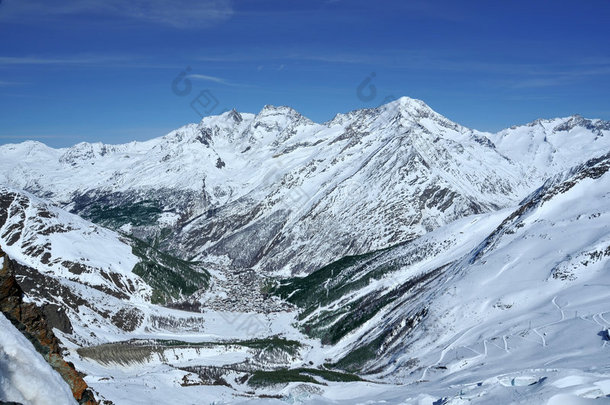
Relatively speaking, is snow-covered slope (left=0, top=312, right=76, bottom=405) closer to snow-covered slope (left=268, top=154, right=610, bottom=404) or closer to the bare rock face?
the bare rock face

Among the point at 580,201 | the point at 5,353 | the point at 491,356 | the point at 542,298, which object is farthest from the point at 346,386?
the point at 580,201

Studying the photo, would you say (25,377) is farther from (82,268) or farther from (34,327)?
(82,268)

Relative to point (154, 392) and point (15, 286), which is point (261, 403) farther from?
point (15, 286)

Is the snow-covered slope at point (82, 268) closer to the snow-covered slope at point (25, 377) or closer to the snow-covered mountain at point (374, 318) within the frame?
the snow-covered mountain at point (374, 318)

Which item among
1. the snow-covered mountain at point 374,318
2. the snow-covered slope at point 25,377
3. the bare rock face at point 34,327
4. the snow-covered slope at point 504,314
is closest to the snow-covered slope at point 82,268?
the snow-covered mountain at point 374,318

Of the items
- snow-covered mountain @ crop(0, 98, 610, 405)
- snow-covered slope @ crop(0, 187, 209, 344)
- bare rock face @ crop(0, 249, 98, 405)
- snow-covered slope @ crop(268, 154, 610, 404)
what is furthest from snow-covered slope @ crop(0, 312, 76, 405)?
snow-covered slope @ crop(0, 187, 209, 344)

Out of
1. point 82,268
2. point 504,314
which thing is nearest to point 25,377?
point 504,314
